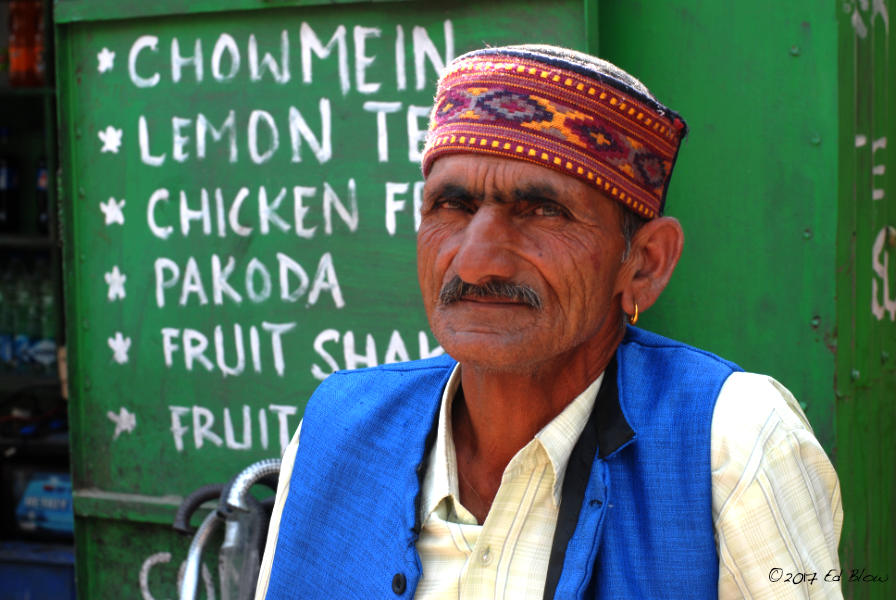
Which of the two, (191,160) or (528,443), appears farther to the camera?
(191,160)

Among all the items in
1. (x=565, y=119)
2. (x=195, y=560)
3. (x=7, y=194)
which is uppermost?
(x=7, y=194)

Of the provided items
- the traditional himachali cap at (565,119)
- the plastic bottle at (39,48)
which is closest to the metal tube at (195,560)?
the traditional himachali cap at (565,119)

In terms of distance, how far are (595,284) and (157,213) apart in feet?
5.91

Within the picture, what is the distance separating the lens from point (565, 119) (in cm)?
148

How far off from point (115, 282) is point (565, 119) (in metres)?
1.97

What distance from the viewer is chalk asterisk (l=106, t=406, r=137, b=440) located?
3.05m

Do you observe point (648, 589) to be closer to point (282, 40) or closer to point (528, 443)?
point (528, 443)

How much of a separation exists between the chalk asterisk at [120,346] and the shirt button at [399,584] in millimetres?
1775

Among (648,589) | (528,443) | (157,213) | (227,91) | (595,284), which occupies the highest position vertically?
(227,91)

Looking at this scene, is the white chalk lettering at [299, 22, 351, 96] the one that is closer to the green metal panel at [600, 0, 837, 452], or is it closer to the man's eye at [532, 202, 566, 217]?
the green metal panel at [600, 0, 837, 452]

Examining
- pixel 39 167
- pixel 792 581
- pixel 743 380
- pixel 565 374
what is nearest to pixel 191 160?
pixel 565 374

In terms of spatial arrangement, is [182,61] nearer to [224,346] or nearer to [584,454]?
[224,346]

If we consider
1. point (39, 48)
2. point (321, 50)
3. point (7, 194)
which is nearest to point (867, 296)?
point (321, 50)

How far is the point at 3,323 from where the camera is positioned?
505 cm
